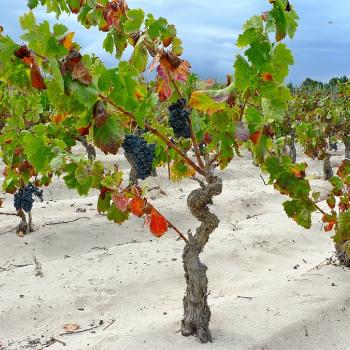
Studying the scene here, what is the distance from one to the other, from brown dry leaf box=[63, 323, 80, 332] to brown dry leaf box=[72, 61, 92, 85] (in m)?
2.12

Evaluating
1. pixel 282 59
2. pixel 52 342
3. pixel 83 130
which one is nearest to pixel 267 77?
pixel 282 59

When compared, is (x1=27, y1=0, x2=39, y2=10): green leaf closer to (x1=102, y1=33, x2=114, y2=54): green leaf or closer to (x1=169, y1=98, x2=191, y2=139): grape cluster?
(x1=102, y1=33, x2=114, y2=54): green leaf

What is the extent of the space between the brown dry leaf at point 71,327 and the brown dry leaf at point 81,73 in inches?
83.3

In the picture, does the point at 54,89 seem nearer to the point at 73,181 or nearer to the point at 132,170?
the point at 73,181

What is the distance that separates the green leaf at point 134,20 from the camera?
2203 millimetres

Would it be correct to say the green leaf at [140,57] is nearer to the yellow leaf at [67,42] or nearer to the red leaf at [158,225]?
the yellow leaf at [67,42]

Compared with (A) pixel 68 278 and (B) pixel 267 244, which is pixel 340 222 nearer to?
(B) pixel 267 244

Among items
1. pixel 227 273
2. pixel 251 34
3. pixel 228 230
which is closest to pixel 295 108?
pixel 228 230

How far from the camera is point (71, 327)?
3.39 metres

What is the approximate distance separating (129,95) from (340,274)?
265 centimetres

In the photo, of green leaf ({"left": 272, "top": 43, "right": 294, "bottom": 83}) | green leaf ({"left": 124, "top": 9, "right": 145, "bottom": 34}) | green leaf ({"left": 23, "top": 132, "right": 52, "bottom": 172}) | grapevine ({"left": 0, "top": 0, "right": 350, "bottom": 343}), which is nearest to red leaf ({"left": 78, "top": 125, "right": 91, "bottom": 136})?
grapevine ({"left": 0, "top": 0, "right": 350, "bottom": 343})

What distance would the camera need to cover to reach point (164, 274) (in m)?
4.16

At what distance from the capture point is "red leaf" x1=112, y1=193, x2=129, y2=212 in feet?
8.30

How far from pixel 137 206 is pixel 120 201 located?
0.16 meters
